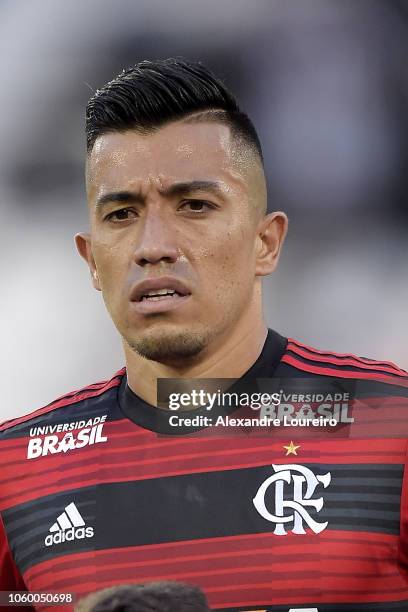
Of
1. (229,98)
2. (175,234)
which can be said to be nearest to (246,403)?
(175,234)

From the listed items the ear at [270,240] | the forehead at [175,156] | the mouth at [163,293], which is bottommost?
the mouth at [163,293]

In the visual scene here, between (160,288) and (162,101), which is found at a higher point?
(162,101)

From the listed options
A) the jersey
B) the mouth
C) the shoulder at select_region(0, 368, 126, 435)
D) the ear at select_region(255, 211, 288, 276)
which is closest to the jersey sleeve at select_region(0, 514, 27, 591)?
the jersey

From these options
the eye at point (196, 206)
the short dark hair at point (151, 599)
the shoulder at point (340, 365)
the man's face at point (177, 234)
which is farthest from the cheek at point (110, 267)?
the short dark hair at point (151, 599)

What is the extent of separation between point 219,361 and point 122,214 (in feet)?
0.77

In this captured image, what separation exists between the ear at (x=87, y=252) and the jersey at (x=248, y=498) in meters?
0.16

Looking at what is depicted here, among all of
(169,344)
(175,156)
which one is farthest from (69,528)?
(175,156)

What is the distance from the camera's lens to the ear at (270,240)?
1143 mm

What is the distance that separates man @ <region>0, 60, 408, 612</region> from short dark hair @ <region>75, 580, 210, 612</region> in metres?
0.01

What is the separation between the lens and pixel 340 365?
3.76 ft

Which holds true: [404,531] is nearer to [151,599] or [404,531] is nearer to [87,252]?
[151,599]

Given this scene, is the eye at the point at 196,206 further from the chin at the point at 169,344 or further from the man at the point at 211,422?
the chin at the point at 169,344

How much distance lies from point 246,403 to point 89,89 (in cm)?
50

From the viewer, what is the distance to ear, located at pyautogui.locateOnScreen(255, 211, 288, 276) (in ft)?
3.75
